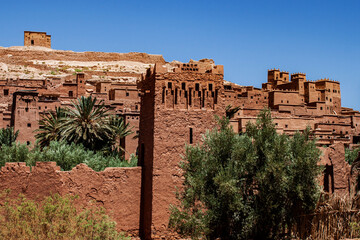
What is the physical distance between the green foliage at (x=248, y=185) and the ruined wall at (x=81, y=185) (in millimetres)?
2519

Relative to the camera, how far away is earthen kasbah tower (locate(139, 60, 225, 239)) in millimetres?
13414

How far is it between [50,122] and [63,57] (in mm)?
59776

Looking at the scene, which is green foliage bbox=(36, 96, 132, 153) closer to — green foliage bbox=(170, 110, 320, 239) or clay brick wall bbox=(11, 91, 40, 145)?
clay brick wall bbox=(11, 91, 40, 145)

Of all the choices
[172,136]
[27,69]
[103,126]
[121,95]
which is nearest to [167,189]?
[172,136]

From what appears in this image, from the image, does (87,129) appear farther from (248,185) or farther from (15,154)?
(248,185)

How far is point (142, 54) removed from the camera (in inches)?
3546

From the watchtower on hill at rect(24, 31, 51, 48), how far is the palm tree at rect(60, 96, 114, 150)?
72.4 metres

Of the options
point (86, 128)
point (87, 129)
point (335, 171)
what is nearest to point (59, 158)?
point (86, 128)

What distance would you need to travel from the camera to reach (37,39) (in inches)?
3718

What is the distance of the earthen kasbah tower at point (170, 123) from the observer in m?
13.4

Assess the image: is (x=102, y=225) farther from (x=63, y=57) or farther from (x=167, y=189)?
(x=63, y=57)

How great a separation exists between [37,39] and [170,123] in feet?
287

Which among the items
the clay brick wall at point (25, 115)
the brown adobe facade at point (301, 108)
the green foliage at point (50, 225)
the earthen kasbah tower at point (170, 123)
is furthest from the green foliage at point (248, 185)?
the brown adobe facade at point (301, 108)

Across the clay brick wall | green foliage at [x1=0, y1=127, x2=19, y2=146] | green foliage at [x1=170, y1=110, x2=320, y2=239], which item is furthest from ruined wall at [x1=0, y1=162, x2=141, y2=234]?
the clay brick wall
